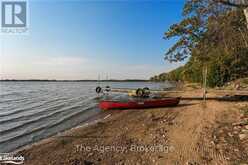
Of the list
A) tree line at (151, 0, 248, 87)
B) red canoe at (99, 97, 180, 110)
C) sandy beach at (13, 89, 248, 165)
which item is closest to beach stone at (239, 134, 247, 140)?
sandy beach at (13, 89, 248, 165)

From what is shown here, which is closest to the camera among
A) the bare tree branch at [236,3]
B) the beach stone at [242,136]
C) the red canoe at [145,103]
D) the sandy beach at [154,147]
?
the sandy beach at [154,147]

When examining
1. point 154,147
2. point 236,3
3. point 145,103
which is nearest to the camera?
point 236,3

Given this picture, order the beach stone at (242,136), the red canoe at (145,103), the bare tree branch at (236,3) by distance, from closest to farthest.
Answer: the bare tree branch at (236,3), the beach stone at (242,136), the red canoe at (145,103)

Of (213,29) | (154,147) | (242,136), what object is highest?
(213,29)

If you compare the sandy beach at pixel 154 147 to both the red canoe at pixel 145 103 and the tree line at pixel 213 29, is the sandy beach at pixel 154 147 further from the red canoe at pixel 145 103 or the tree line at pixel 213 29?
the red canoe at pixel 145 103

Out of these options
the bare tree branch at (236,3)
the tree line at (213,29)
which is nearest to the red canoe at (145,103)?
the tree line at (213,29)

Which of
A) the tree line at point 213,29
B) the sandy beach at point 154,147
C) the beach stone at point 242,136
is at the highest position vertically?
the tree line at point 213,29

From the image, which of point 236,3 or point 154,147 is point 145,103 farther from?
point 236,3

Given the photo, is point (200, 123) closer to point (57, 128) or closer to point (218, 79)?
point (57, 128)

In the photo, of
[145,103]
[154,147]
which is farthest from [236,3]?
[145,103]

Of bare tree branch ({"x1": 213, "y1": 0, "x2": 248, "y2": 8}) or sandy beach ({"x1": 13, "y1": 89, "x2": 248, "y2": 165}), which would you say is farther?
bare tree branch ({"x1": 213, "y1": 0, "x2": 248, "y2": 8})

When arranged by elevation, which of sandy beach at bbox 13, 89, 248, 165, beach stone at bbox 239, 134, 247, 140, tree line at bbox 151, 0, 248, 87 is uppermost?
tree line at bbox 151, 0, 248, 87

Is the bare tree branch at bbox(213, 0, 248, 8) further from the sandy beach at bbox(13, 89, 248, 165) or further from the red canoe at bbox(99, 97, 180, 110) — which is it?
the red canoe at bbox(99, 97, 180, 110)

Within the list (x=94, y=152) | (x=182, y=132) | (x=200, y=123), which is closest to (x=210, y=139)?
(x=182, y=132)
